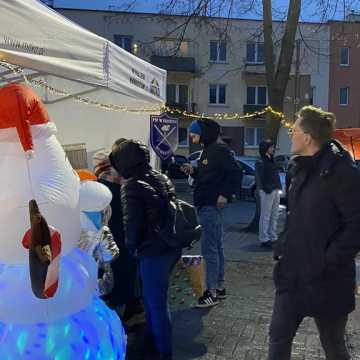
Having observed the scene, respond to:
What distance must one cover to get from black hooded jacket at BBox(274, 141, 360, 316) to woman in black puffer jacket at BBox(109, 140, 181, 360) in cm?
98

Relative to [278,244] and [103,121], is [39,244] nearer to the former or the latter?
[278,244]

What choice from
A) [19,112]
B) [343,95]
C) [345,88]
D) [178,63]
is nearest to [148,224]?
[19,112]

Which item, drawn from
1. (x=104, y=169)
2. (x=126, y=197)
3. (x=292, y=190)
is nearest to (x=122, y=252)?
(x=104, y=169)

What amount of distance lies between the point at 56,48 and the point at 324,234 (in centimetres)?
202

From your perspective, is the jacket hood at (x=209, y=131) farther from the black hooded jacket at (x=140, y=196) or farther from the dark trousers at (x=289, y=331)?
the dark trousers at (x=289, y=331)

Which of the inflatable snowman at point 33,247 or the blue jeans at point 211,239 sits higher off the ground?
the inflatable snowman at point 33,247

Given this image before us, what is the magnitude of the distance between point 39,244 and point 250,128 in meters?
37.0

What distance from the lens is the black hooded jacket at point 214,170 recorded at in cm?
518

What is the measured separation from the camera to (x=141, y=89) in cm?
588

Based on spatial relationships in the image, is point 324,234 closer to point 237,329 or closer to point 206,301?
point 237,329

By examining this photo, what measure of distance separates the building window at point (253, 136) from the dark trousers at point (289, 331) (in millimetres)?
35706

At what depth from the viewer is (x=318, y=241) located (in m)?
2.77

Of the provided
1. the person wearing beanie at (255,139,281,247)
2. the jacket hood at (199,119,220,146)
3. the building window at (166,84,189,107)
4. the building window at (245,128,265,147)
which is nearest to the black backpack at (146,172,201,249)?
the jacket hood at (199,119,220,146)

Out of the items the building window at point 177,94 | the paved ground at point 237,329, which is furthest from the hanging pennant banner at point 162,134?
the building window at point 177,94
